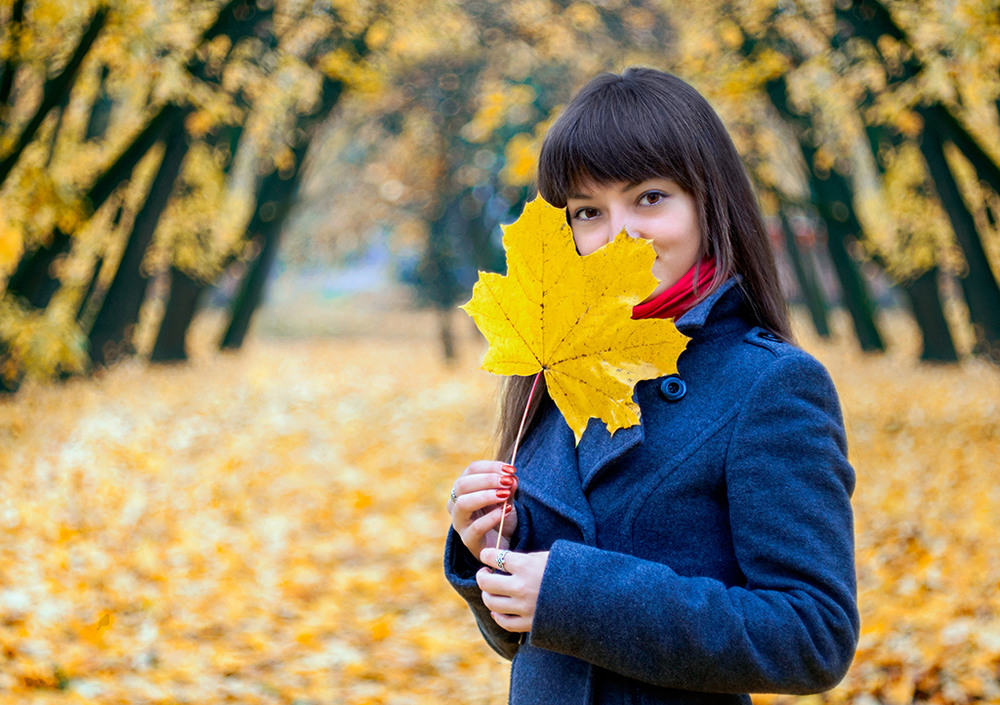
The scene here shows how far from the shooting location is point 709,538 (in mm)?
1263

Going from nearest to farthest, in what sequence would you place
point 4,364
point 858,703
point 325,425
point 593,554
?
point 593,554 → point 858,703 → point 4,364 → point 325,425

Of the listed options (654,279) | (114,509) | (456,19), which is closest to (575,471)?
(654,279)

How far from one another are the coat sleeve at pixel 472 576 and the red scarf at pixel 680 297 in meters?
0.40

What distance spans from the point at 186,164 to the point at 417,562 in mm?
6702

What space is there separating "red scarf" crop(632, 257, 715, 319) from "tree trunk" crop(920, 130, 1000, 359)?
18.4ft

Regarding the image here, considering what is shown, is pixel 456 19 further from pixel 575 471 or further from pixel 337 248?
pixel 337 248

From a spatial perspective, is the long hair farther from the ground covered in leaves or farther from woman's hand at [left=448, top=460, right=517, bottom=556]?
the ground covered in leaves

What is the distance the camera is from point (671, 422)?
130cm

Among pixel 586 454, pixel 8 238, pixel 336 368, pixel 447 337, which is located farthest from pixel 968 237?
pixel 336 368

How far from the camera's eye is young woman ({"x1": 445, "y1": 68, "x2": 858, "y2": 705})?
1.15 meters

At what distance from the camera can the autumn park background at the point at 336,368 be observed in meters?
4.13

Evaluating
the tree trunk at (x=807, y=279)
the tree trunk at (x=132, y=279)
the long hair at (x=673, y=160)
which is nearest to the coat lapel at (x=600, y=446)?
the long hair at (x=673, y=160)

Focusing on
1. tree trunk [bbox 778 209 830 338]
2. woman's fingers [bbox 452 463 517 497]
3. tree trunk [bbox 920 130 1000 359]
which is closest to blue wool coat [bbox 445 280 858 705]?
woman's fingers [bbox 452 463 517 497]

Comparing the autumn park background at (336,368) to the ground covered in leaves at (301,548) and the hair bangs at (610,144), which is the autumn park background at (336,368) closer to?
the ground covered in leaves at (301,548)
